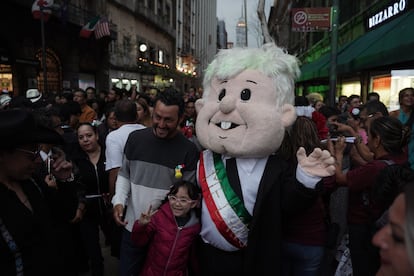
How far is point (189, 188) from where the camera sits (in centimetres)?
238

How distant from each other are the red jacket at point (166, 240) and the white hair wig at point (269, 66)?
1016mm

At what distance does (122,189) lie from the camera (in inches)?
109

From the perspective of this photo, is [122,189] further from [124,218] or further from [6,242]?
[6,242]

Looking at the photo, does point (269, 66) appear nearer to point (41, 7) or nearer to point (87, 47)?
point (41, 7)

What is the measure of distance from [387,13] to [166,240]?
9.01m

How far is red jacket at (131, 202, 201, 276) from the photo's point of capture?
93.5 inches

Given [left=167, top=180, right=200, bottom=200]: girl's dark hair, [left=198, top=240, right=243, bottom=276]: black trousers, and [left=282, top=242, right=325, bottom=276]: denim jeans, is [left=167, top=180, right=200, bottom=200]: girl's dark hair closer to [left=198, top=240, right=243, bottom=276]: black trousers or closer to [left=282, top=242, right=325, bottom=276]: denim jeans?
[left=198, top=240, right=243, bottom=276]: black trousers

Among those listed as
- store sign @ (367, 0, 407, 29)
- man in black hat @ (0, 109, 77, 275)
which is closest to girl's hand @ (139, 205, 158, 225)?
man in black hat @ (0, 109, 77, 275)

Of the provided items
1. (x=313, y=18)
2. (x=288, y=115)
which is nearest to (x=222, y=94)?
(x=288, y=115)

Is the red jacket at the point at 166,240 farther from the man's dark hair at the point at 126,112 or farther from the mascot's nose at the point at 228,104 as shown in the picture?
the man's dark hair at the point at 126,112

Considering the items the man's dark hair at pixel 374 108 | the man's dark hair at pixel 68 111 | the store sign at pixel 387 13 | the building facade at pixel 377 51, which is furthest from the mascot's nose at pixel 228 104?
the store sign at pixel 387 13

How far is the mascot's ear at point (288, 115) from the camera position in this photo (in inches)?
86.5

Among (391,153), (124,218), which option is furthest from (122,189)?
(391,153)

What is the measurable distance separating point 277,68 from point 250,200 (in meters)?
0.87
